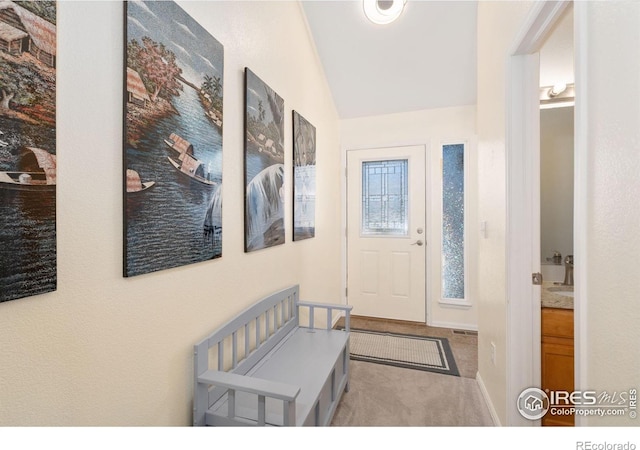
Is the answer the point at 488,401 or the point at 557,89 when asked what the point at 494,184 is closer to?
the point at 557,89

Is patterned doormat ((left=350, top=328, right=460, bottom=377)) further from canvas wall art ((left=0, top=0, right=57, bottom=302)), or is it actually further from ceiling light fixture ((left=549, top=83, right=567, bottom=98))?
canvas wall art ((left=0, top=0, right=57, bottom=302))

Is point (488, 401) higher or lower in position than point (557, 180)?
lower

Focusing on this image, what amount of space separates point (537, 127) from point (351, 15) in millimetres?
1849

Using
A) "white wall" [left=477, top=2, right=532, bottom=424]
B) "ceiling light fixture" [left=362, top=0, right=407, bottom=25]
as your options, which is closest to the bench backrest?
"white wall" [left=477, top=2, right=532, bottom=424]

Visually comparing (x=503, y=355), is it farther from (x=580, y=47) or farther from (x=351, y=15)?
(x=351, y=15)

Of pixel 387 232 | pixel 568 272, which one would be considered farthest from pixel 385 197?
pixel 568 272

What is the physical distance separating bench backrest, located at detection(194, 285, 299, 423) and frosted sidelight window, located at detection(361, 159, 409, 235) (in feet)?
5.45

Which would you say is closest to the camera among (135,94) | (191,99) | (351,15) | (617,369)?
(617,369)

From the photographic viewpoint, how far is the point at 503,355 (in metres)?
1.58

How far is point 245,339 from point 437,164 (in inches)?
107

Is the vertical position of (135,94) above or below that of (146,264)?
above

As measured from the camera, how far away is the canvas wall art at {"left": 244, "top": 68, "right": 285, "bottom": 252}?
163 cm

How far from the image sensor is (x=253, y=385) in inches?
43.6
